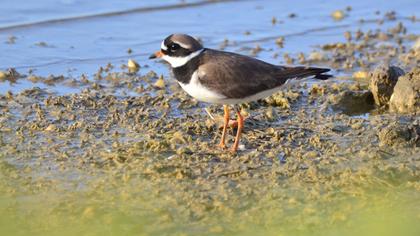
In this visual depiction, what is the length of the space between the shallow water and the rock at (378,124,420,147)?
13cm

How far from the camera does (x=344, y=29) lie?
524 inches

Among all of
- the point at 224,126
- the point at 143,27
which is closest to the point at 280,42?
the point at 143,27

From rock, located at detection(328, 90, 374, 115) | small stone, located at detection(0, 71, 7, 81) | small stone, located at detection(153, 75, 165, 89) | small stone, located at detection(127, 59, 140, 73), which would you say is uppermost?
small stone, located at detection(0, 71, 7, 81)

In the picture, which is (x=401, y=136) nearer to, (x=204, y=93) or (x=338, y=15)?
(x=204, y=93)

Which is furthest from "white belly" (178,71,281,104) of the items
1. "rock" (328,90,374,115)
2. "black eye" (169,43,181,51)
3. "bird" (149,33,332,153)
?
"rock" (328,90,374,115)

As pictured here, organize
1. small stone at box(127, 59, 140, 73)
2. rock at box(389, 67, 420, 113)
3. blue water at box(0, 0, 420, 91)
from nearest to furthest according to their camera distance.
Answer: rock at box(389, 67, 420, 113)
small stone at box(127, 59, 140, 73)
blue water at box(0, 0, 420, 91)

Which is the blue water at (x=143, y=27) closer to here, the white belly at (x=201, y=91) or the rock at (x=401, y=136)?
the white belly at (x=201, y=91)

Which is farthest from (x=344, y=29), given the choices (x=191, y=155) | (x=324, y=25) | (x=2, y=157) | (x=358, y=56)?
(x=2, y=157)

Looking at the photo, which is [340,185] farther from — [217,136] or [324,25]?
[324,25]

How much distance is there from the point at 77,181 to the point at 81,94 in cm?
254

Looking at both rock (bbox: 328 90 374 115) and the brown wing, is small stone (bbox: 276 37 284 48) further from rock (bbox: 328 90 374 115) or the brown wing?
the brown wing

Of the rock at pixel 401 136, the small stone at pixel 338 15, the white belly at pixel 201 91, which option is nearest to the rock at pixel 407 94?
the rock at pixel 401 136

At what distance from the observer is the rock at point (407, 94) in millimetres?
9383

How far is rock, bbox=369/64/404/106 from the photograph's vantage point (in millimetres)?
9719
